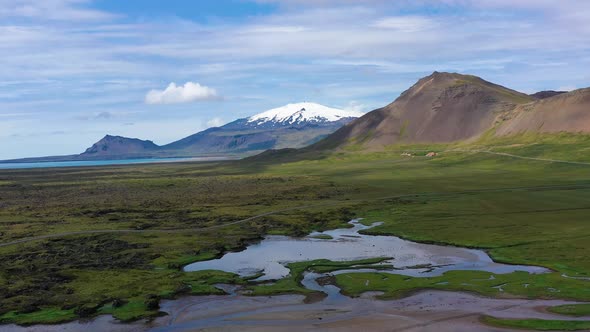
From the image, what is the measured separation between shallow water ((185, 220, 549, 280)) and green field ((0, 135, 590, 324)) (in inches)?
99.0

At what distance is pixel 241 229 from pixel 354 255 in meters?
28.0

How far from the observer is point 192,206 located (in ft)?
431

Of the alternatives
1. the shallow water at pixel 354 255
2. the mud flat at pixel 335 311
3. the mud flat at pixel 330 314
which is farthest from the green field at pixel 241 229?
the shallow water at pixel 354 255

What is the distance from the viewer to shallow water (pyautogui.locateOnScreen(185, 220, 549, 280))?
65.2m

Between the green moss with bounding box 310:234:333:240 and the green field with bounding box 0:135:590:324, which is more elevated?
the green field with bounding box 0:135:590:324

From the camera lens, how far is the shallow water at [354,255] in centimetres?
6519

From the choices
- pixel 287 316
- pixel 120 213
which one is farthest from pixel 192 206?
pixel 287 316

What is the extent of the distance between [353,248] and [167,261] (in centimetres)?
2392

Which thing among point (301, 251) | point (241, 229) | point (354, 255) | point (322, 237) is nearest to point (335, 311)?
point (354, 255)

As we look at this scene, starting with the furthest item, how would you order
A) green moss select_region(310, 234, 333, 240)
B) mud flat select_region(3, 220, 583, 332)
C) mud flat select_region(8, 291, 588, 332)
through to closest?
1. green moss select_region(310, 234, 333, 240)
2. mud flat select_region(3, 220, 583, 332)
3. mud flat select_region(8, 291, 588, 332)

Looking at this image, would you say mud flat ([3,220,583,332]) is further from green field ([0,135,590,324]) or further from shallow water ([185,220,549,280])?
green field ([0,135,590,324])

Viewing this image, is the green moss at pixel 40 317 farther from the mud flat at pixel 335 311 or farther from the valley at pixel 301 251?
the mud flat at pixel 335 311

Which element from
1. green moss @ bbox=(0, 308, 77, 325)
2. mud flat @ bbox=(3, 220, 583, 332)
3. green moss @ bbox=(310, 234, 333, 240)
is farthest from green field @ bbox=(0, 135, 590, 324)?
green moss @ bbox=(310, 234, 333, 240)

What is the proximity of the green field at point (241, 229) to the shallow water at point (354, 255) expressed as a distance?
2515 mm
